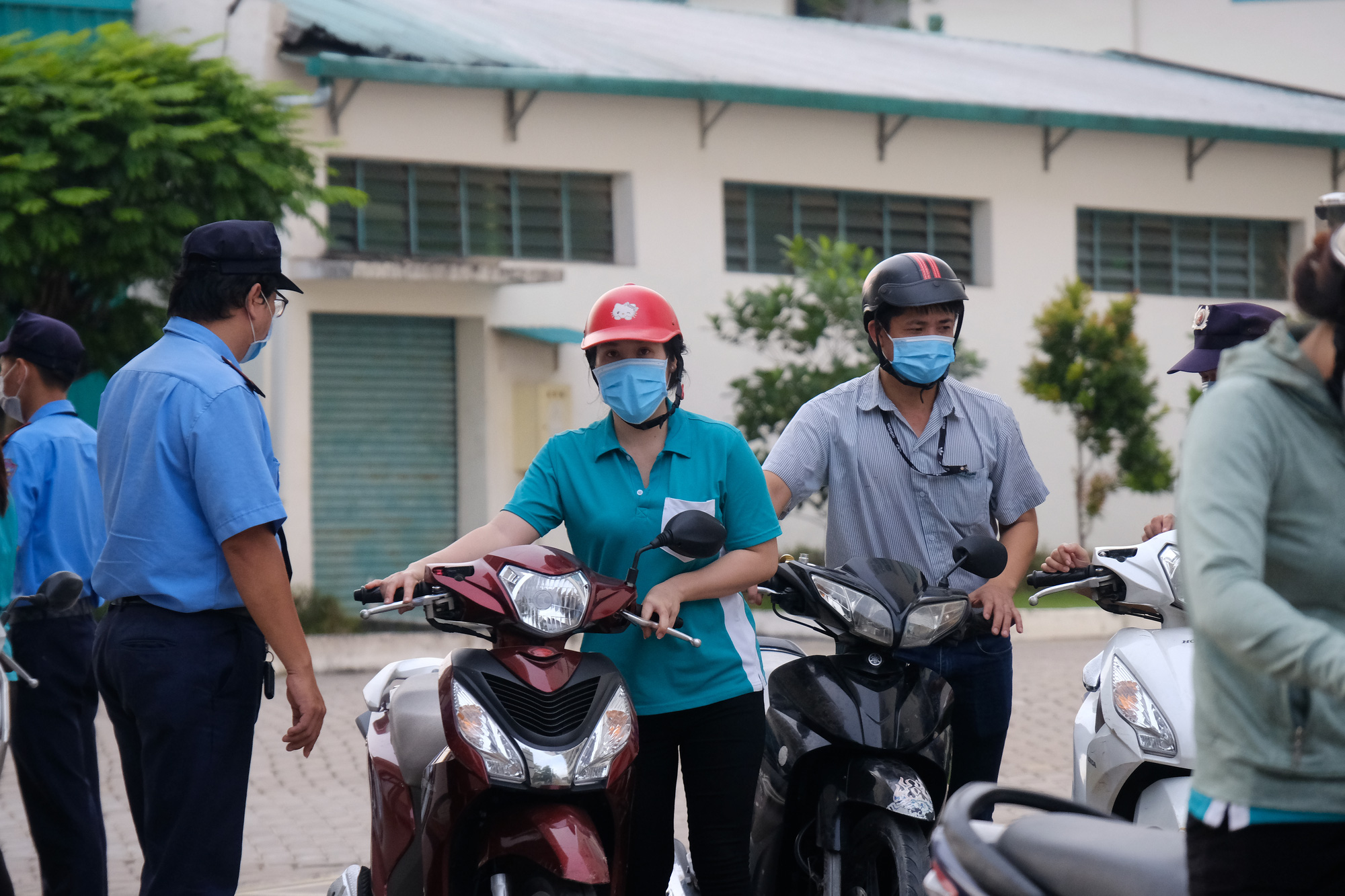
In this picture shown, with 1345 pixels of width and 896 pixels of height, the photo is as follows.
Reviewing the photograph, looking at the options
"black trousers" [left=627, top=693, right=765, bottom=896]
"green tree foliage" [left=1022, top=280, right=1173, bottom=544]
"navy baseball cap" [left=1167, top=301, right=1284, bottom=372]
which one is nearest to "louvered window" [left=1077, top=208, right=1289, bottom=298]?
"green tree foliage" [left=1022, top=280, right=1173, bottom=544]

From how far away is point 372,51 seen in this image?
1509 centimetres

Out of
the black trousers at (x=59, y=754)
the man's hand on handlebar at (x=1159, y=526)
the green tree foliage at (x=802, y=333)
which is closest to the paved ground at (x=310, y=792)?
the black trousers at (x=59, y=754)

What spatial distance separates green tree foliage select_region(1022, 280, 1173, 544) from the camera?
17.2 meters

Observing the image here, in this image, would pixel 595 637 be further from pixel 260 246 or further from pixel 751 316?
pixel 751 316

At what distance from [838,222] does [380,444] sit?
5887mm

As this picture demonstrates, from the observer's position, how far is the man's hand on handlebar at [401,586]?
11.5ft

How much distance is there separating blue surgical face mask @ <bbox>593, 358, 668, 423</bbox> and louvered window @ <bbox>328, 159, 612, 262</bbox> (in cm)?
1173

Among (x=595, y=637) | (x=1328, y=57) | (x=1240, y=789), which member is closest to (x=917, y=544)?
(x=595, y=637)

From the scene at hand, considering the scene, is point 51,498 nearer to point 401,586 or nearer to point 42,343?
point 42,343

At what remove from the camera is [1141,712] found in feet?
12.9

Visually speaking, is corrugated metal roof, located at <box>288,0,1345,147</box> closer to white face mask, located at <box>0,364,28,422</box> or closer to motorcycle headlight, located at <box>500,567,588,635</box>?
white face mask, located at <box>0,364,28,422</box>

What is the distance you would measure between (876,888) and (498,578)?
116 centimetres

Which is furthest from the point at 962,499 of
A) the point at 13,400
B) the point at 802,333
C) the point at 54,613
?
the point at 802,333

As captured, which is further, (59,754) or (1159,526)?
(59,754)
